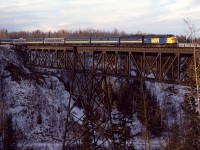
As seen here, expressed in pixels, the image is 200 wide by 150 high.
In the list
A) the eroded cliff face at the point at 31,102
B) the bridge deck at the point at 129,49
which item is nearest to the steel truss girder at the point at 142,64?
the bridge deck at the point at 129,49

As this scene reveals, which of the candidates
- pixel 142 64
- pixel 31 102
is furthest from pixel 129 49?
pixel 31 102

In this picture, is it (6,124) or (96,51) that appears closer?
(96,51)

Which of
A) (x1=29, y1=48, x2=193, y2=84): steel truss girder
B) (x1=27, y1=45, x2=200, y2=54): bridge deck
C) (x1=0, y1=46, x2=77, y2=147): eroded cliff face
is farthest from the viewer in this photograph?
(x1=0, y1=46, x2=77, y2=147): eroded cliff face

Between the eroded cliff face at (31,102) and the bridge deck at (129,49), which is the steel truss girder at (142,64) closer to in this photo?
the bridge deck at (129,49)

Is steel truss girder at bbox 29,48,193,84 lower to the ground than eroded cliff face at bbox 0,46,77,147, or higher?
higher

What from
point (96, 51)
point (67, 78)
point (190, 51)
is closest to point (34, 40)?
point (67, 78)

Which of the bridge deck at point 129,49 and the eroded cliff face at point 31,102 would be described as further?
the eroded cliff face at point 31,102

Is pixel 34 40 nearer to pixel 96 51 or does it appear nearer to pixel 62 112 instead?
pixel 62 112

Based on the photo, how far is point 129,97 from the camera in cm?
4097

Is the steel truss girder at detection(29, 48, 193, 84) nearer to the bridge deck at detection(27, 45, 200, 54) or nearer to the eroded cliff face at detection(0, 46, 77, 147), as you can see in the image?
the bridge deck at detection(27, 45, 200, 54)

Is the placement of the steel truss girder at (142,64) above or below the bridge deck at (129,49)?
below

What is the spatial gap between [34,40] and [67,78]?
9.08 meters

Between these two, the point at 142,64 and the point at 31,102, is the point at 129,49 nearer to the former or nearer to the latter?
the point at 142,64

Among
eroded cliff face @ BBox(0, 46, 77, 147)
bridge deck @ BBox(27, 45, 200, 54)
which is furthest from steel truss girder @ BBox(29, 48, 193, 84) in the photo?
eroded cliff face @ BBox(0, 46, 77, 147)
